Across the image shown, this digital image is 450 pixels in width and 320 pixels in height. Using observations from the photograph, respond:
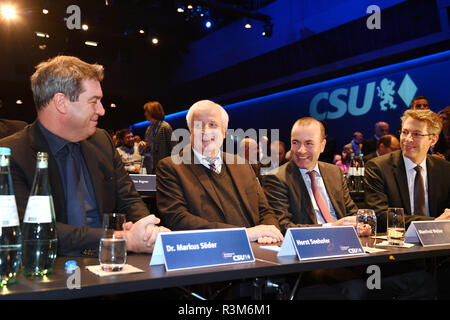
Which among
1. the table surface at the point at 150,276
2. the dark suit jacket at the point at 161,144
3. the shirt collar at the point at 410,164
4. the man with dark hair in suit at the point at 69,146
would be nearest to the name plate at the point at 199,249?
the table surface at the point at 150,276

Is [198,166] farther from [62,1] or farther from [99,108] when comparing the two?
[62,1]

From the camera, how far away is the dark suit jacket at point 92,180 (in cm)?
151

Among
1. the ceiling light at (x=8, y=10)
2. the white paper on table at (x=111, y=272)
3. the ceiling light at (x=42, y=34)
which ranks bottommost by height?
the white paper on table at (x=111, y=272)

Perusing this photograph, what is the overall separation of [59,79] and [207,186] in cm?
90

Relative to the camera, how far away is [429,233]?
1.85 meters

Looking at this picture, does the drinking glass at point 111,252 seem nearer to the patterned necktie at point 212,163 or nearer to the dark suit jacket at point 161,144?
the patterned necktie at point 212,163

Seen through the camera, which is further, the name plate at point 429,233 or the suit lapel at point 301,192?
the suit lapel at point 301,192

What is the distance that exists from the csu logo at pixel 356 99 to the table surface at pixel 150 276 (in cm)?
624

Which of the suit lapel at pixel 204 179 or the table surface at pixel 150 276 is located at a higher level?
the suit lapel at pixel 204 179

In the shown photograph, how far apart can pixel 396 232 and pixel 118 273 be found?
3.93ft

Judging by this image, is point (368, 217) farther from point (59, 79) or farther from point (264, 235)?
point (59, 79)

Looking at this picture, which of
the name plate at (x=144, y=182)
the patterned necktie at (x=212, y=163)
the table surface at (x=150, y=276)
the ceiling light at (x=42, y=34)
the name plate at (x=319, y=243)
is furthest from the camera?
the ceiling light at (x=42, y=34)

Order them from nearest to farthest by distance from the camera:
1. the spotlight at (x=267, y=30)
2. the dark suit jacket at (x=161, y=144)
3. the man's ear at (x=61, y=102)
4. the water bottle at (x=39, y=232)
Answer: the water bottle at (x=39, y=232)
the man's ear at (x=61, y=102)
the dark suit jacket at (x=161, y=144)
the spotlight at (x=267, y=30)

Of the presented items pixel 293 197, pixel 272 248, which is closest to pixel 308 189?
pixel 293 197
